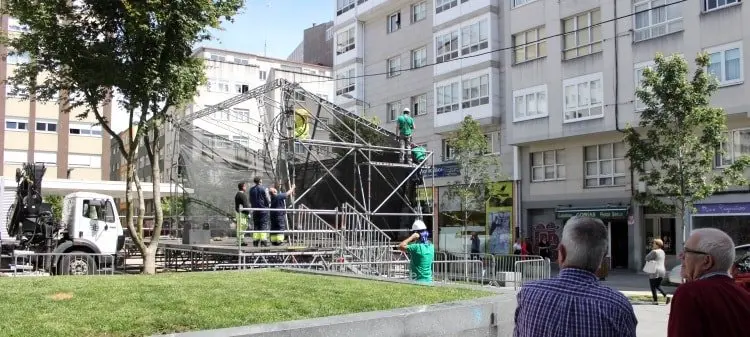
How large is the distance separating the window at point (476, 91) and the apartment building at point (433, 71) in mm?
49

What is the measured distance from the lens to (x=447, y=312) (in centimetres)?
667

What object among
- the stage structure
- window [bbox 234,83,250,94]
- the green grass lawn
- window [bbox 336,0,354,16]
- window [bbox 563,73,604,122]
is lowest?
the green grass lawn

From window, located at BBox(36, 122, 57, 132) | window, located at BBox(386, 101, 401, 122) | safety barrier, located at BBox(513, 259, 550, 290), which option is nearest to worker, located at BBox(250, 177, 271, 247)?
safety barrier, located at BBox(513, 259, 550, 290)

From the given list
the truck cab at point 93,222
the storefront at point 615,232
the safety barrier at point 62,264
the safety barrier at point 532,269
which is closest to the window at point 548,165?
the storefront at point 615,232

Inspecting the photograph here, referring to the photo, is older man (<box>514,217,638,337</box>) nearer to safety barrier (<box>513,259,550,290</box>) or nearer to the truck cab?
safety barrier (<box>513,259,550,290</box>)

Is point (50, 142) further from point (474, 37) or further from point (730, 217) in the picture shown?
point (730, 217)

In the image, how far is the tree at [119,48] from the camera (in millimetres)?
12180

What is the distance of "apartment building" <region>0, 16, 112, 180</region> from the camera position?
50.7m

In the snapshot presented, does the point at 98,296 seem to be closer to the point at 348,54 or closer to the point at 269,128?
the point at 269,128

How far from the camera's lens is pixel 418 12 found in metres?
38.9

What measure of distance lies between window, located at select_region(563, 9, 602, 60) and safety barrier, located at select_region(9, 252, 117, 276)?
21.0m

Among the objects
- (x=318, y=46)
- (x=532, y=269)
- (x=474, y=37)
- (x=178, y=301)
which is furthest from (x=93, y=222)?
(x=318, y=46)

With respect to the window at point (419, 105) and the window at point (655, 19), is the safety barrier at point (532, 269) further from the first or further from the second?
the window at point (419, 105)

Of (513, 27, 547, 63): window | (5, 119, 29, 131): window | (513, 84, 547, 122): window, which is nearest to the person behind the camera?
(513, 84, 547, 122): window
